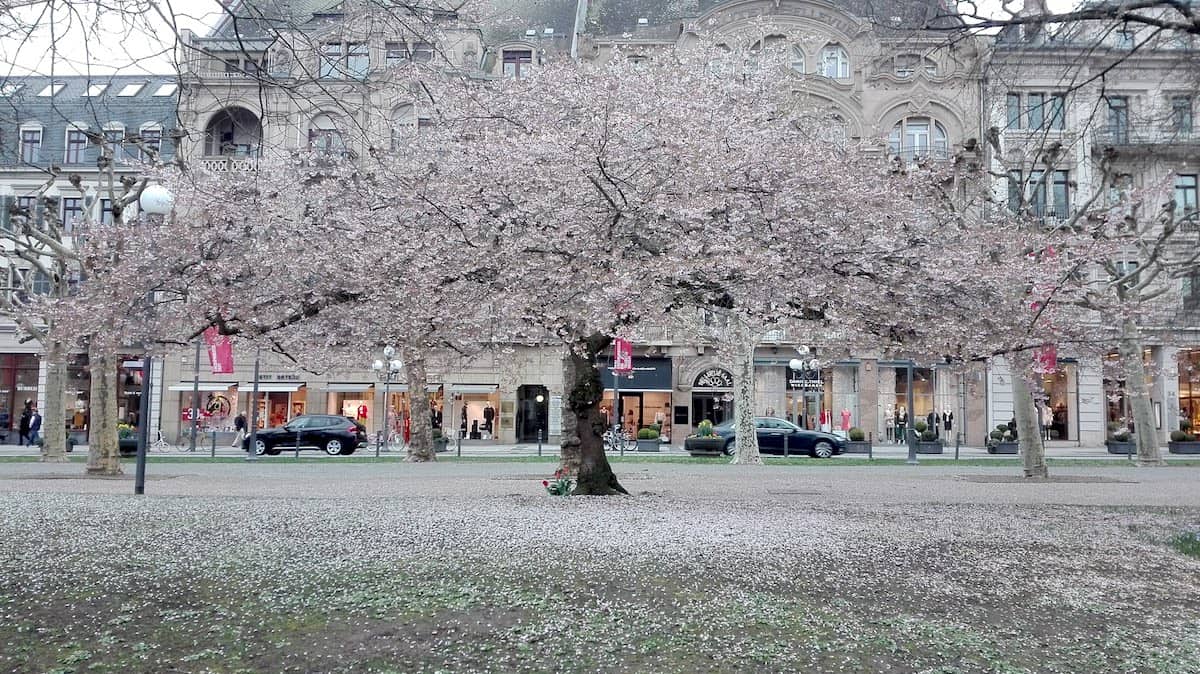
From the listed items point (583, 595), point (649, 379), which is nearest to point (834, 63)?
point (649, 379)

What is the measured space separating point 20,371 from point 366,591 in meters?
41.6

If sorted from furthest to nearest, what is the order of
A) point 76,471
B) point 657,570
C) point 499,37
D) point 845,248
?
point 499,37 → point 76,471 → point 845,248 → point 657,570

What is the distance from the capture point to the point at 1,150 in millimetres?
6301

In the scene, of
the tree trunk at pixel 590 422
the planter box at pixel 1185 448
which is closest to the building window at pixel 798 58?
the planter box at pixel 1185 448

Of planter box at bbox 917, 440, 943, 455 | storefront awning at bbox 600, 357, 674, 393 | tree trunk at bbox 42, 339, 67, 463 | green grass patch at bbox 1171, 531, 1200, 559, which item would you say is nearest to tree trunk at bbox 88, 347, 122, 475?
tree trunk at bbox 42, 339, 67, 463

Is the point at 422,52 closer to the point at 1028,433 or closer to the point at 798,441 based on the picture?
the point at 1028,433

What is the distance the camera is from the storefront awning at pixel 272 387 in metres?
39.4

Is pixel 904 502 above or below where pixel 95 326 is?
below

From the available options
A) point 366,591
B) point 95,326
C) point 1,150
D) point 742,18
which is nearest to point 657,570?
point 366,591

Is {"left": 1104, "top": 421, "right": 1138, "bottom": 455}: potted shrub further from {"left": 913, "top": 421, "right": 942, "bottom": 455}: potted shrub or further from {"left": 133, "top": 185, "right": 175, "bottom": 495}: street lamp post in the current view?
{"left": 133, "top": 185, "right": 175, "bottom": 495}: street lamp post

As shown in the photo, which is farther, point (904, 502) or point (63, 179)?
point (63, 179)

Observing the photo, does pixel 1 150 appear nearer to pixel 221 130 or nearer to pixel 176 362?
pixel 221 130

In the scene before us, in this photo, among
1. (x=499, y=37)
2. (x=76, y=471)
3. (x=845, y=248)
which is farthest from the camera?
(x=499, y=37)

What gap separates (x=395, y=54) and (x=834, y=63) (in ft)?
121
